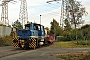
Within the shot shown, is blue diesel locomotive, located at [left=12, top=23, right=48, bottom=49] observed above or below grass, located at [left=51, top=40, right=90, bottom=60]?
above

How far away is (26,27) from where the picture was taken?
3028 centimetres

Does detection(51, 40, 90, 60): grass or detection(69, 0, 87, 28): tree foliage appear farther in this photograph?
detection(69, 0, 87, 28): tree foliage

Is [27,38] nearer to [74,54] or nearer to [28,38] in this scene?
[28,38]

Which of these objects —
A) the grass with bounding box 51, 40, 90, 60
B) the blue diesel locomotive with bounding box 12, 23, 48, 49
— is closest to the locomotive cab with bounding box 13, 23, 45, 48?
the blue diesel locomotive with bounding box 12, 23, 48, 49

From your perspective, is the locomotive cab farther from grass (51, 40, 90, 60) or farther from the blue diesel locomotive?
grass (51, 40, 90, 60)

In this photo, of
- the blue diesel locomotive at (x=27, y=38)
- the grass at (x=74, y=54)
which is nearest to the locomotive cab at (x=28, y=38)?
the blue diesel locomotive at (x=27, y=38)

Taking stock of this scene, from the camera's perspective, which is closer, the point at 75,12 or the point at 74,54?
the point at 74,54

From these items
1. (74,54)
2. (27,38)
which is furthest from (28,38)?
(74,54)

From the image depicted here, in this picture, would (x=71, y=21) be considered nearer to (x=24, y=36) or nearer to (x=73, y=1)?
(x=73, y=1)

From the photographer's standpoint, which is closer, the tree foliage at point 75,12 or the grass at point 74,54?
the grass at point 74,54

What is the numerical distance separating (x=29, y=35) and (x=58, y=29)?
5625 cm

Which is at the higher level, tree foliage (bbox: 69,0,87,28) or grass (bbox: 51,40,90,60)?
tree foliage (bbox: 69,0,87,28)

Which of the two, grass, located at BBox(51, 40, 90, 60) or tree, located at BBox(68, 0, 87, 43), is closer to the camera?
grass, located at BBox(51, 40, 90, 60)

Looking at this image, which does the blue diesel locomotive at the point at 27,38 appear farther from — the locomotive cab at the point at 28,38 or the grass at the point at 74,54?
the grass at the point at 74,54
